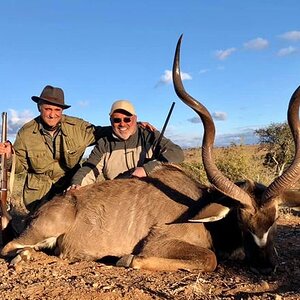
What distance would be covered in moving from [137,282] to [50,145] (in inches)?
158

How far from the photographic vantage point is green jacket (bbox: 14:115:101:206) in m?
8.20

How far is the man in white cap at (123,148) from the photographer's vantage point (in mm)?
7516

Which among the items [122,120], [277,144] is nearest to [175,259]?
[122,120]

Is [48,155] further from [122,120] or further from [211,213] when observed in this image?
[211,213]

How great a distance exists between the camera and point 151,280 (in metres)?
4.92

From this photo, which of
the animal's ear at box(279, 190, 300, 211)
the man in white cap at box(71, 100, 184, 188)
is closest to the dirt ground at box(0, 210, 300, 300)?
the animal's ear at box(279, 190, 300, 211)

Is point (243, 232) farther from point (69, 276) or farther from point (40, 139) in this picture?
point (40, 139)

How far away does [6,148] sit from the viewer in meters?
7.73

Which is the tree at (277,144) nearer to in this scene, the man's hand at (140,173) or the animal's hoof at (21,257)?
the man's hand at (140,173)

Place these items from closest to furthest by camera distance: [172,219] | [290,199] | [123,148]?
[290,199], [172,219], [123,148]

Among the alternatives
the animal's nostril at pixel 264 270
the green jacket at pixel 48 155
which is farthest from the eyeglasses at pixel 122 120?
the animal's nostril at pixel 264 270

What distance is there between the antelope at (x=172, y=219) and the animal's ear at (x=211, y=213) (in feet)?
0.04

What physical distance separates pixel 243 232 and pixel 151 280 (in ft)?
4.00

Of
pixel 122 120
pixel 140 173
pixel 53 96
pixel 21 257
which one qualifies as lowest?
pixel 21 257
